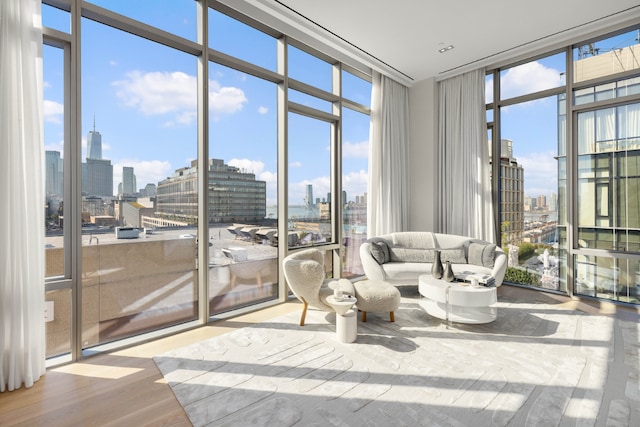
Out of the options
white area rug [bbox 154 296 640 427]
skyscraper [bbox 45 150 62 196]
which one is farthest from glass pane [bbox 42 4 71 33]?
white area rug [bbox 154 296 640 427]

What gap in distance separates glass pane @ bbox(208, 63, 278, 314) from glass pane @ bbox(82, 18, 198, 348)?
0.86 feet

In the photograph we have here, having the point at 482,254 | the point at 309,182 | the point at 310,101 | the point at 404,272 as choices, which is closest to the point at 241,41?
the point at 310,101

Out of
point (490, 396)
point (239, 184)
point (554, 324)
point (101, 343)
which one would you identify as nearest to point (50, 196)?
point (101, 343)

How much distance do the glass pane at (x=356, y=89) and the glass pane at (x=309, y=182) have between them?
2.22 feet

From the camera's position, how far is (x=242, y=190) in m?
3.86

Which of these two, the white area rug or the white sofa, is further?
the white sofa

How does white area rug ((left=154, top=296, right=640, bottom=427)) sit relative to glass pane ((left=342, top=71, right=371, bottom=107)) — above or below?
below

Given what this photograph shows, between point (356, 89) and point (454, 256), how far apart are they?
9.81ft

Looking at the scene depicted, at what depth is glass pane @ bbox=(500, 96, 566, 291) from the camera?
4602 millimetres

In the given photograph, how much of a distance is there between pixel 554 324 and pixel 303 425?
2.96 m

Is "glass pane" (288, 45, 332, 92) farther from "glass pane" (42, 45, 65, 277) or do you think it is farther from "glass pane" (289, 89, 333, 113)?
"glass pane" (42, 45, 65, 277)

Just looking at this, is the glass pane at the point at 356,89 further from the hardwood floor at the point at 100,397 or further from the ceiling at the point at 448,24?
the hardwood floor at the point at 100,397

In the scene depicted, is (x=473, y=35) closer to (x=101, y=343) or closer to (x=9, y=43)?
(x=9, y=43)

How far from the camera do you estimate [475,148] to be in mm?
5121
